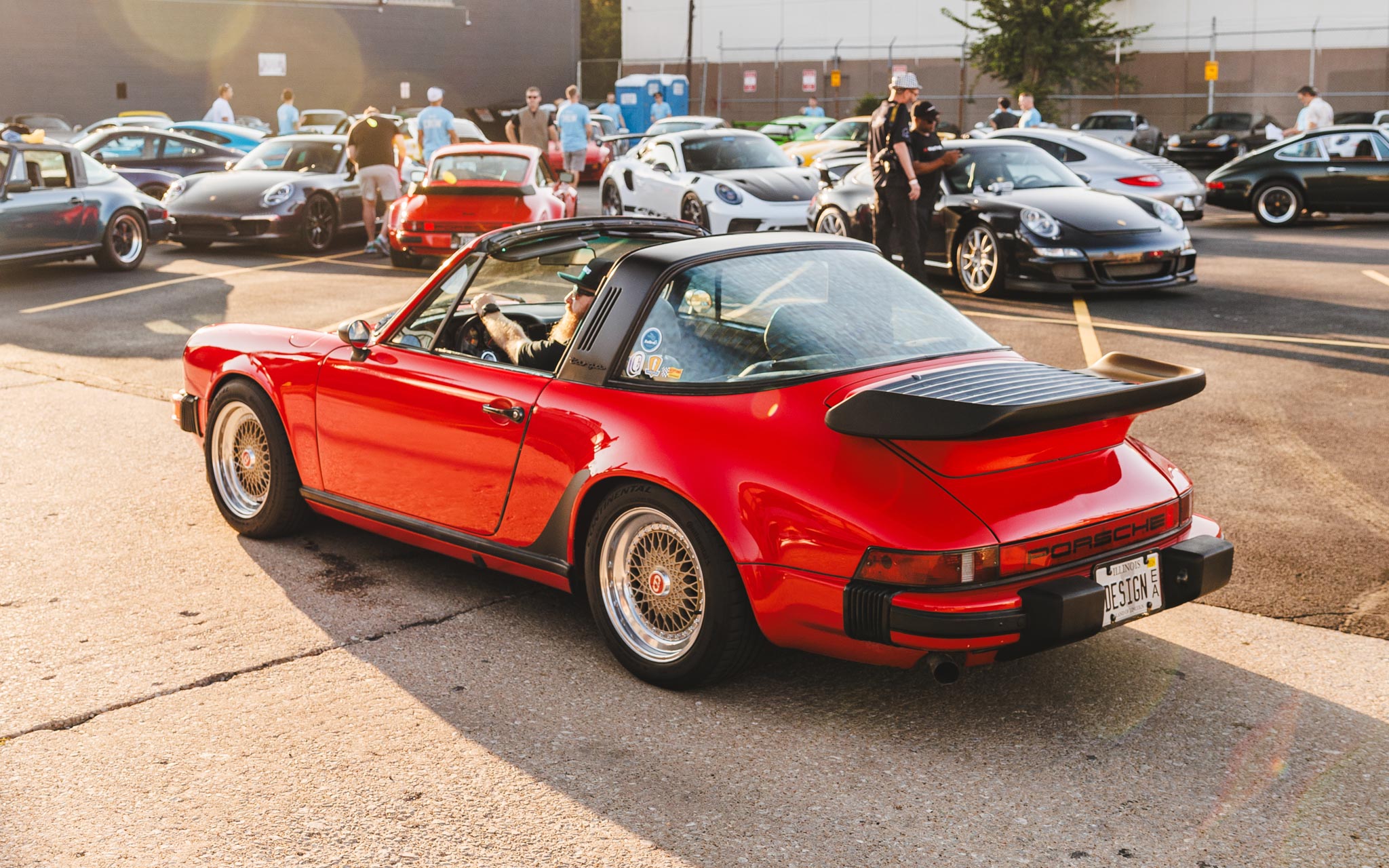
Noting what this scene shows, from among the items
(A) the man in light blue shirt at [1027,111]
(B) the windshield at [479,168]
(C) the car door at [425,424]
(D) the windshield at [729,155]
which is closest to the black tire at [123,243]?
(B) the windshield at [479,168]

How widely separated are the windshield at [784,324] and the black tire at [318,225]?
506 inches

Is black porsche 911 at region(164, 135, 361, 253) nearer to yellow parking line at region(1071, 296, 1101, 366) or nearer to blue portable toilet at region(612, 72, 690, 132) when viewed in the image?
yellow parking line at region(1071, 296, 1101, 366)

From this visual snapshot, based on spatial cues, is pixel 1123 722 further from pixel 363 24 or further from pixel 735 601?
pixel 363 24

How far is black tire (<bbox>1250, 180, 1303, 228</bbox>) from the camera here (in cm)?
1856

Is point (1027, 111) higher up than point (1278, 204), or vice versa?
point (1027, 111)

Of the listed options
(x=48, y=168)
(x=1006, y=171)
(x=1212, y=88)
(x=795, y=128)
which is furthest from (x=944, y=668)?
Result: (x=1212, y=88)

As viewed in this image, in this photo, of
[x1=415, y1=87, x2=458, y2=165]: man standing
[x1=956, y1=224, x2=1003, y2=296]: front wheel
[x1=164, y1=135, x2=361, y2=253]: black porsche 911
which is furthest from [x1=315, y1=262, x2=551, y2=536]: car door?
[x1=415, y1=87, x2=458, y2=165]: man standing

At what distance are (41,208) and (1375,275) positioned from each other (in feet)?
44.5

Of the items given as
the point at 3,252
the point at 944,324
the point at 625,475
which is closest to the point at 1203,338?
the point at 944,324

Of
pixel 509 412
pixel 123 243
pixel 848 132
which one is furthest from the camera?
pixel 848 132

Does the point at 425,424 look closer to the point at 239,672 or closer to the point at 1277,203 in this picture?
the point at 239,672

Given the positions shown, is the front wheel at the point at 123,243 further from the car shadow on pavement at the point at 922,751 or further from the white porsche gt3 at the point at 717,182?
the car shadow on pavement at the point at 922,751

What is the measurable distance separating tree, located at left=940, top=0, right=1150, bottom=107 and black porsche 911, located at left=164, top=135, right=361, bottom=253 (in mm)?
26831

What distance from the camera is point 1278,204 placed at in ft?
61.6
